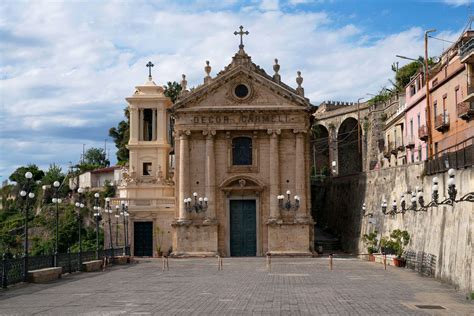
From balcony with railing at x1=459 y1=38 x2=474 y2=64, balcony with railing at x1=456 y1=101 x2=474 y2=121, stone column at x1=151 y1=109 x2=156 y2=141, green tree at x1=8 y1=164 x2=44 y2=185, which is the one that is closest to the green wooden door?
stone column at x1=151 y1=109 x2=156 y2=141

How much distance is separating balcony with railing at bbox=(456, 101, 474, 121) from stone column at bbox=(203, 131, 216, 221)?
17.7 metres

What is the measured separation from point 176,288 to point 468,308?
10329mm

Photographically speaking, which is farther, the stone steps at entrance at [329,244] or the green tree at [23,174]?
the green tree at [23,174]

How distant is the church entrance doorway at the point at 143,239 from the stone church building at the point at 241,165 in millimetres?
2936

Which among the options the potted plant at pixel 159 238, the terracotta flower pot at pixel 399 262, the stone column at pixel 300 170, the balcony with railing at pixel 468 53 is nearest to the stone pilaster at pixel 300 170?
the stone column at pixel 300 170

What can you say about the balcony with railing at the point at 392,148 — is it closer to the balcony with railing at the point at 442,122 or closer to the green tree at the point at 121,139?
the balcony with railing at the point at 442,122

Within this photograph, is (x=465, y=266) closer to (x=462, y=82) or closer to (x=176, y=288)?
(x=176, y=288)

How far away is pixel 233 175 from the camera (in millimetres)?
51156

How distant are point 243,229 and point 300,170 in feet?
19.2

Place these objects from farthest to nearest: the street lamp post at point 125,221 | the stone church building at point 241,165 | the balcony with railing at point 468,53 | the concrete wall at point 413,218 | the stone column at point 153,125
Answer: the stone column at point 153,125 < the stone church building at point 241,165 < the street lamp post at point 125,221 < the balcony with railing at point 468,53 < the concrete wall at point 413,218

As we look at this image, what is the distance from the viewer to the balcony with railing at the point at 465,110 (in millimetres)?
38156

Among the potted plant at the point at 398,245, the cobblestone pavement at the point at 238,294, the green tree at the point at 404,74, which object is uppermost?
the green tree at the point at 404,74

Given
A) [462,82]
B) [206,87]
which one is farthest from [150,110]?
[462,82]

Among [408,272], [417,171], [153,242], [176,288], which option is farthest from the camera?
[153,242]
